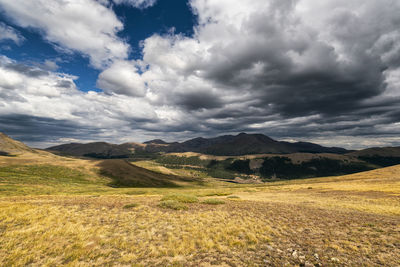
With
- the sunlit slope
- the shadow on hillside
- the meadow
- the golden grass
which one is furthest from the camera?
the shadow on hillside

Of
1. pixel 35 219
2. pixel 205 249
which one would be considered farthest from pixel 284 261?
pixel 35 219

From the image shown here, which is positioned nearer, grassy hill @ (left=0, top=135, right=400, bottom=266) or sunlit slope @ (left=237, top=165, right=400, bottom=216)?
grassy hill @ (left=0, top=135, right=400, bottom=266)

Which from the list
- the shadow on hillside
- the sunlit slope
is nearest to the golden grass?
the sunlit slope

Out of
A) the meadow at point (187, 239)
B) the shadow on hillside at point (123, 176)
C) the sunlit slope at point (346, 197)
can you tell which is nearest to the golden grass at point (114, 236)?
the meadow at point (187, 239)

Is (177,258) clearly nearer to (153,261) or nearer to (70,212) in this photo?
(153,261)

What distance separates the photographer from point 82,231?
1373cm

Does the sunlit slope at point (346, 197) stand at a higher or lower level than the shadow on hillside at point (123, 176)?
higher

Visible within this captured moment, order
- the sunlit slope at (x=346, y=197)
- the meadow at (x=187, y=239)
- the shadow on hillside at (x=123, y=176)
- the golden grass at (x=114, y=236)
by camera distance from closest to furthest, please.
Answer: the meadow at (x=187, y=239) → the golden grass at (x=114, y=236) → the sunlit slope at (x=346, y=197) → the shadow on hillside at (x=123, y=176)

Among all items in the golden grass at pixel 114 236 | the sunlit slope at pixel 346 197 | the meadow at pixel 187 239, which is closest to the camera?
the meadow at pixel 187 239

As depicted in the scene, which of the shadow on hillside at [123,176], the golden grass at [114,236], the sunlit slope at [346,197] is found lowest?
the shadow on hillside at [123,176]

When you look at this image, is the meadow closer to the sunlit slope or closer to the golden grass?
the golden grass

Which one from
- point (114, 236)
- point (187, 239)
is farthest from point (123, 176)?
point (187, 239)

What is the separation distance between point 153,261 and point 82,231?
780 centimetres

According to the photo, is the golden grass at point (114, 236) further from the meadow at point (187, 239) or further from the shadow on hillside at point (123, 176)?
the shadow on hillside at point (123, 176)
